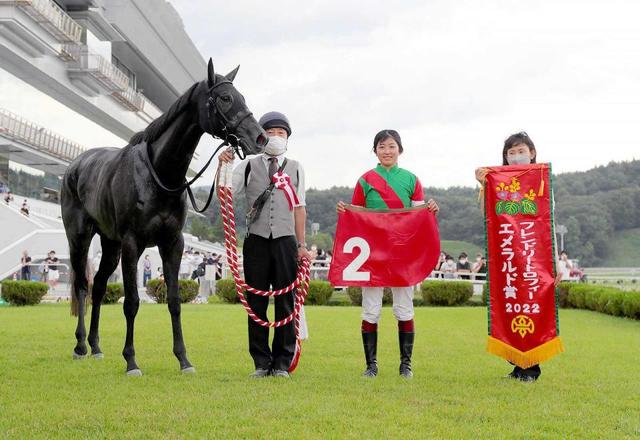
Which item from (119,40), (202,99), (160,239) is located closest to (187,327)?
(160,239)

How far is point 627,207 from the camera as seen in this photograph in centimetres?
7525

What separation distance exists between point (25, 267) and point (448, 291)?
13.5 m

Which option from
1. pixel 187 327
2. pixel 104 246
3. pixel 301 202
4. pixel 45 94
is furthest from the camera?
pixel 45 94

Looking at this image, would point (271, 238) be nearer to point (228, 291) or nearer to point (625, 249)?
point (228, 291)

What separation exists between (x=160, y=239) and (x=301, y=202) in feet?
3.93

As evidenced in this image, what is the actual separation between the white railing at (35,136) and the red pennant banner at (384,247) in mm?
26514

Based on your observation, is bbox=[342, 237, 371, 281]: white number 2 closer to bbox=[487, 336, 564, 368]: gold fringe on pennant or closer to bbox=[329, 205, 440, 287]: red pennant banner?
bbox=[329, 205, 440, 287]: red pennant banner

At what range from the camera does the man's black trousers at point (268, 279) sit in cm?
568

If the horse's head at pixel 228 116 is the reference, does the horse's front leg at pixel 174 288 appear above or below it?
below

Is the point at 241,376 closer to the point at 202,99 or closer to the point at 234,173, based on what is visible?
the point at 234,173

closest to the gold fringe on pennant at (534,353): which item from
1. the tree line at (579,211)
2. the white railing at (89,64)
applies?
the white railing at (89,64)

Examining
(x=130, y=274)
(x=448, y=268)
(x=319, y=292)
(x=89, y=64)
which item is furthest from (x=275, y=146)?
(x=89, y=64)

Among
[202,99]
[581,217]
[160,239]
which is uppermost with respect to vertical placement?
[581,217]

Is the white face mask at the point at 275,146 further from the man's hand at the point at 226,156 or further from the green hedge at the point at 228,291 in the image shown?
the green hedge at the point at 228,291
